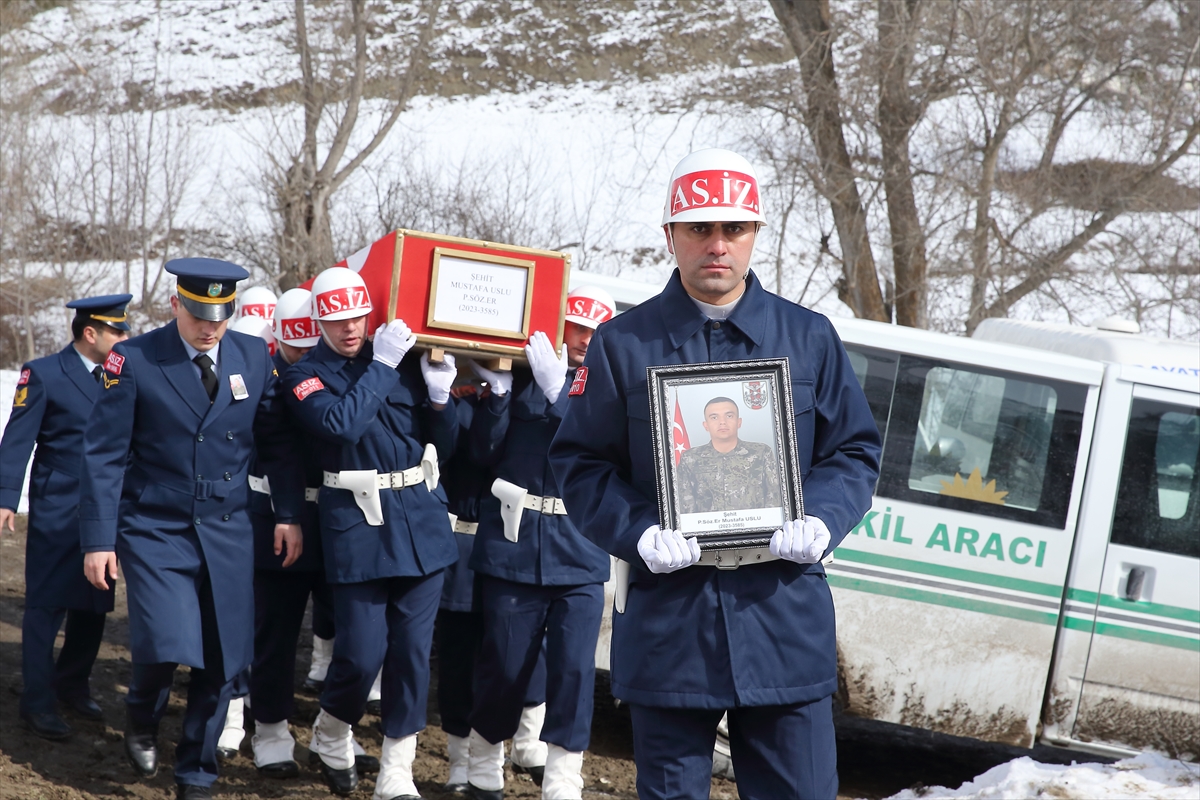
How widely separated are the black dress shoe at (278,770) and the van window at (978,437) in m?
2.96

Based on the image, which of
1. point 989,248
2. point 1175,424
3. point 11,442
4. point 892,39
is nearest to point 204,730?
point 11,442

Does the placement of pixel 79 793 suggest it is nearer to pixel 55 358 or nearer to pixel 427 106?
pixel 55 358

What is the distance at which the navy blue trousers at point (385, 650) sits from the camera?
15.8 feet

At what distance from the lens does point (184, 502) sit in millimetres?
4605

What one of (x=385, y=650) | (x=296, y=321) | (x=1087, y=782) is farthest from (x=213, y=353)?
(x=1087, y=782)

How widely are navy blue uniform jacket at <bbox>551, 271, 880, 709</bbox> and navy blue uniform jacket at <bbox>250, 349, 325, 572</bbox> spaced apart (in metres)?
2.34

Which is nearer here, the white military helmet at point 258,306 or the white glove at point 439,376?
the white glove at point 439,376

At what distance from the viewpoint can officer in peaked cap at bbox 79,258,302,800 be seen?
14.7ft

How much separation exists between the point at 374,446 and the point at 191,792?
1.51 meters

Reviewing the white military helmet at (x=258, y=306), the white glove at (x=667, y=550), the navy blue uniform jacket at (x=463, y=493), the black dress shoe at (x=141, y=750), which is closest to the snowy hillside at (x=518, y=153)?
the white military helmet at (x=258, y=306)

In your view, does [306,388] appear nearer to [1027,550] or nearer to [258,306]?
[258,306]

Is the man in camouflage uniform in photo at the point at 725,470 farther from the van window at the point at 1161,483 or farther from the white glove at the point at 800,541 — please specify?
the van window at the point at 1161,483

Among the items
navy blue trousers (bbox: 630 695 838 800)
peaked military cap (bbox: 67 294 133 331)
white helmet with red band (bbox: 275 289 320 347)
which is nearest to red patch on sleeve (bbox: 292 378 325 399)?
white helmet with red band (bbox: 275 289 320 347)

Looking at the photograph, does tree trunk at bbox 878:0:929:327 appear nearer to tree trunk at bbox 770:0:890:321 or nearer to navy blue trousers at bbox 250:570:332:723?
tree trunk at bbox 770:0:890:321
